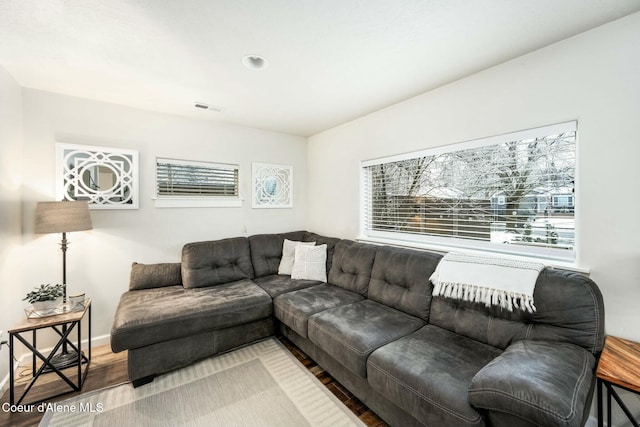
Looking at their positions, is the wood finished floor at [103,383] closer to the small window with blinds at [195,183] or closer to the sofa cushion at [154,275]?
the sofa cushion at [154,275]

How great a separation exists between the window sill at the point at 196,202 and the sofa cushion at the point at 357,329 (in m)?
1.97

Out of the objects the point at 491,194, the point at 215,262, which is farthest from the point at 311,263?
the point at 491,194

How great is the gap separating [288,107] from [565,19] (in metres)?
2.21

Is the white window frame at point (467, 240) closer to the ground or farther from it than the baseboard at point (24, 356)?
farther from it

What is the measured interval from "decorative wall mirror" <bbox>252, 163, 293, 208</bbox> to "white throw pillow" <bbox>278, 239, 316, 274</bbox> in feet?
2.25

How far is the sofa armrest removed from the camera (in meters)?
1.03

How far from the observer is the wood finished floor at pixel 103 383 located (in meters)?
1.70

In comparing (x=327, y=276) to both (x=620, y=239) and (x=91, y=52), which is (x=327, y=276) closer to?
(x=620, y=239)

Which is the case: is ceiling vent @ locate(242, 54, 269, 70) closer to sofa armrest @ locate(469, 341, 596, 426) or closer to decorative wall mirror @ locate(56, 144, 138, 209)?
decorative wall mirror @ locate(56, 144, 138, 209)

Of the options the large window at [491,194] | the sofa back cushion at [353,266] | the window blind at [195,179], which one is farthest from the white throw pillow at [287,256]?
the large window at [491,194]

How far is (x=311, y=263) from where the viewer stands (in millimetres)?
3051

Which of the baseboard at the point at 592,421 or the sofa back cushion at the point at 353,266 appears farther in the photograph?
the sofa back cushion at the point at 353,266

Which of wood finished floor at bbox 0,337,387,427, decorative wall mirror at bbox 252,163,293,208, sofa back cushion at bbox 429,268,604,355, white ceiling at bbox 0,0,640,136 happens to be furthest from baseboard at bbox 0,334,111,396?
sofa back cushion at bbox 429,268,604,355

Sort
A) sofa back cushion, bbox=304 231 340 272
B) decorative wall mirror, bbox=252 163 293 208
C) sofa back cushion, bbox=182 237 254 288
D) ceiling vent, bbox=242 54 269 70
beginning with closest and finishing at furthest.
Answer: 1. ceiling vent, bbox=242 54 269 70
2. sofa back cushion, bbox=182 237 254 288
3. sofa back cushion, bbox=304 231 340 272
4. decorative wall mirror, bbox=252 163 293 208
